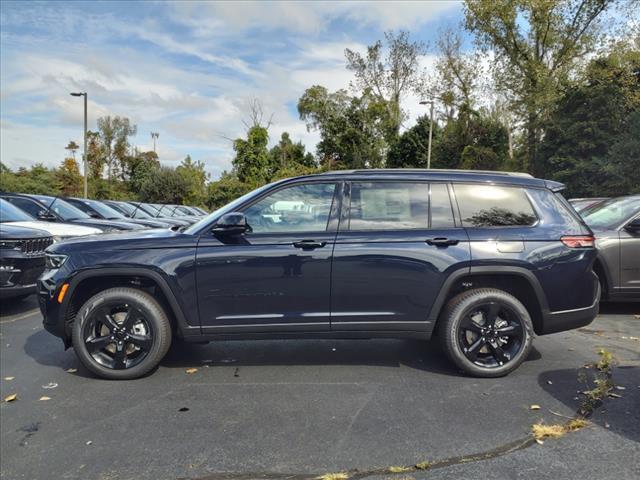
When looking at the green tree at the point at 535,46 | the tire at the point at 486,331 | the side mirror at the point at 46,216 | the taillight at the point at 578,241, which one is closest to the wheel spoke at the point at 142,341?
the tire at the point at 486,331

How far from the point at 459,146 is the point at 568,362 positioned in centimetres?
3373

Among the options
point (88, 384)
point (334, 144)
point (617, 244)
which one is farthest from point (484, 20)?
point (88, 384)

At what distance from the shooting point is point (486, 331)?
4215 millimetres

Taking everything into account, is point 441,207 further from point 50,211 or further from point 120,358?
point 50,211

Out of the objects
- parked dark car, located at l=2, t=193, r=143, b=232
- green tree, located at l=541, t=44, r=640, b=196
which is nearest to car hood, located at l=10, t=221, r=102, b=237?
parked dark car, located at l=2, t=193, r=143, b=232

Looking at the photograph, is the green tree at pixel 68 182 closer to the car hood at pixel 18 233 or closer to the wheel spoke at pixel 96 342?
the car hood at pixel 18 233

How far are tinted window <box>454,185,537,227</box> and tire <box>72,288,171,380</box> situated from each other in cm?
276

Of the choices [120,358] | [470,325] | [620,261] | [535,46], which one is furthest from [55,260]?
[535,46]

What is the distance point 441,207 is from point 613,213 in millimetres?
3750

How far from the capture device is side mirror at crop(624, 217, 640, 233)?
612 cm

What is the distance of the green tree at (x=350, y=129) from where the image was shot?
43.8 metres

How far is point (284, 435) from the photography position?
326 centimetres

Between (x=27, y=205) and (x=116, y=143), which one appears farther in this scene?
(x=116, y=143)

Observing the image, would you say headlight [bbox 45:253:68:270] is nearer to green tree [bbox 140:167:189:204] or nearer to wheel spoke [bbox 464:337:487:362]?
wheel spoke [bbox 464:337:487:362]
